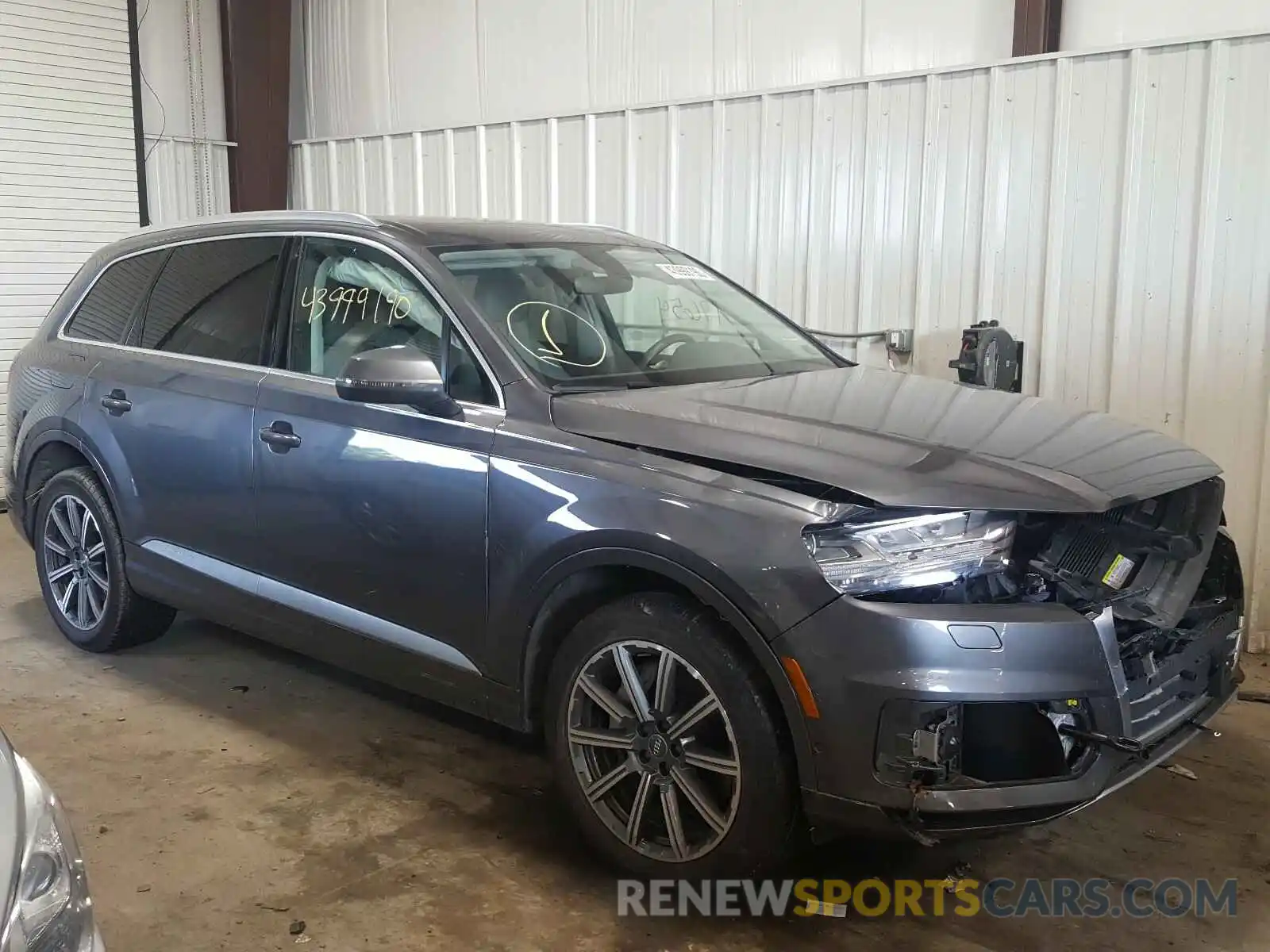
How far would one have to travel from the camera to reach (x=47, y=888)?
5.14ft

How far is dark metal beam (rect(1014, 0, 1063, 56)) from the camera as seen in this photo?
4.96 m

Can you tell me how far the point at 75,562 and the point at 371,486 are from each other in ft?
6.35

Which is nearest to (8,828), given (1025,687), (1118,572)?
(1025,687)

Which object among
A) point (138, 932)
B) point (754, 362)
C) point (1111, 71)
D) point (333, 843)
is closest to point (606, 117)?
point (1111, 71)

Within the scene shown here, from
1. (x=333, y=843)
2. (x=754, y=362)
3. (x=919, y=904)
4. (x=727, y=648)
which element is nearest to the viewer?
(x=727, y=648)

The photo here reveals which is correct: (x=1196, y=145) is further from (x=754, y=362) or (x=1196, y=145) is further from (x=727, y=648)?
(x=727, y=648)

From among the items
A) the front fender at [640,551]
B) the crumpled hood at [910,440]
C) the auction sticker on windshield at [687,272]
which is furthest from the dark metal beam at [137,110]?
the crumpled hood at [910,440]

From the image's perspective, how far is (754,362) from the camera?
11.0 feet

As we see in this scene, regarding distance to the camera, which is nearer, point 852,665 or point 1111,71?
point 852,665

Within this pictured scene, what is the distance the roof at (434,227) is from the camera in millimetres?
3324

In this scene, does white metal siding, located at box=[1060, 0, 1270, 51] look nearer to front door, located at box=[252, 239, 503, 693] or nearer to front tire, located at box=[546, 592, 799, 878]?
front door, located at box=[252, 239, 503, 693]

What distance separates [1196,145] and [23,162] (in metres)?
7.19

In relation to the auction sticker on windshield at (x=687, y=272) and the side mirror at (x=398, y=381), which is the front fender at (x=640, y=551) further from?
the auction sticker on windshield at (x=687, y=272)

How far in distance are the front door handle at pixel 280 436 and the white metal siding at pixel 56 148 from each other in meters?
5.36
